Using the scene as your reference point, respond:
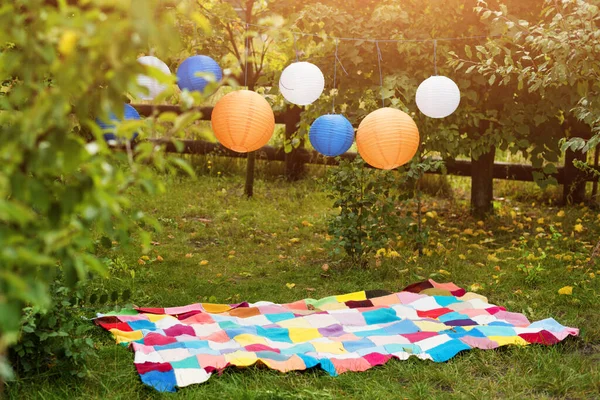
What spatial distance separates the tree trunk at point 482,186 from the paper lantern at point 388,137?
8.93 feet

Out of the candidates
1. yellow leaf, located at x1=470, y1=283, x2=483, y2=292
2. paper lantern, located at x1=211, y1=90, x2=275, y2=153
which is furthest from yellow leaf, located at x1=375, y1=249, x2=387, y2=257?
paper lantern, located at x1=211, y1=90, x2=275, y2=153

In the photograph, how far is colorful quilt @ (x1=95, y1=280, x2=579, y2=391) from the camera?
3.24 metres

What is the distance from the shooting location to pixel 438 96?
4031 millimetres

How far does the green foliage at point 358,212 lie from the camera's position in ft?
16.1

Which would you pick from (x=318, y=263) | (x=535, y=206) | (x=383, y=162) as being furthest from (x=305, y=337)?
(x=535, y=206)

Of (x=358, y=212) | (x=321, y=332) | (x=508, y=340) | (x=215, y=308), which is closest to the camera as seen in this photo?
(x=508, y=340)

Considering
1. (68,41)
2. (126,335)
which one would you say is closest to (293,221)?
(126,335)

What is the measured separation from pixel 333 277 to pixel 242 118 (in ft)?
5.28

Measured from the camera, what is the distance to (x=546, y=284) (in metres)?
4.52

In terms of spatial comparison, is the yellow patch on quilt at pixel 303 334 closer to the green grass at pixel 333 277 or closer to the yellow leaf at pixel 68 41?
the green grass at pixel 333 277

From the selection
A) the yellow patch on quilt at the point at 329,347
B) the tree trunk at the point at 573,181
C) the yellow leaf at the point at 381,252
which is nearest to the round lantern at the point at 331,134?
the yellow patch on quilt at the point at 329,347

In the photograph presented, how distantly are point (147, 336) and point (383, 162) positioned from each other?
1.64 meters

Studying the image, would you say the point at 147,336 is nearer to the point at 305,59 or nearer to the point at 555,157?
the point at 305,59

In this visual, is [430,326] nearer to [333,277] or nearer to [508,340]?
[508,340]
